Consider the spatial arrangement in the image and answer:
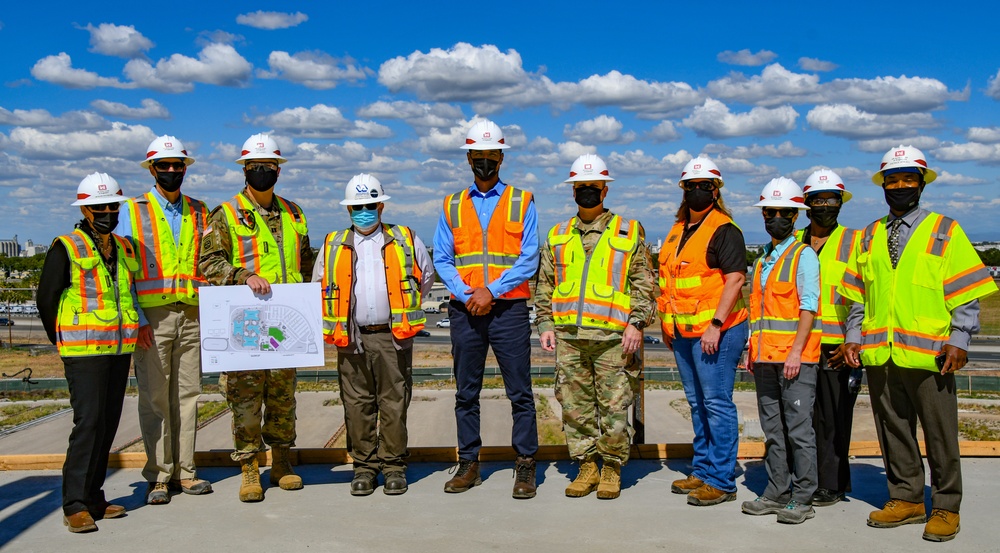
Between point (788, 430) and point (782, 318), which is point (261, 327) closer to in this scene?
point (782, 318)

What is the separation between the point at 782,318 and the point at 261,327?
392cm

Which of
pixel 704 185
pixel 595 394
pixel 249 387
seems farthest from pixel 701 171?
pixel 249 387

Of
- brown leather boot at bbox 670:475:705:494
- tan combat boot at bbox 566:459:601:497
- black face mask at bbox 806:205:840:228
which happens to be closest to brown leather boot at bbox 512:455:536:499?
tan combat boot at bbox 566:459:601:497

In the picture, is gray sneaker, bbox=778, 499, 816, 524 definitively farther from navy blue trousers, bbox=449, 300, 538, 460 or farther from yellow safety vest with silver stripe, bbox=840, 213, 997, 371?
navy blue trousers, bbox=449, 300, 538, 460

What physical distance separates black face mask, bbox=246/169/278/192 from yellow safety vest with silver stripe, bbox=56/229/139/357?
1.19m

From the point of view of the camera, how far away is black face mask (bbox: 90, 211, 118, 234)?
5.84 metres

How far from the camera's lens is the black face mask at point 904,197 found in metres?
5.61

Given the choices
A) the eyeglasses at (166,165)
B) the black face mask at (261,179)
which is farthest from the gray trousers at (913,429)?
the eyeglasses at (166,165)

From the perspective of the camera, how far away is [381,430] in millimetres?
6602

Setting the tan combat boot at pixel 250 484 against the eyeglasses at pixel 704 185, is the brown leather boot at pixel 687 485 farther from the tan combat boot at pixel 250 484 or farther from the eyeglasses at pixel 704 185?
the tan combat boot at pixel 250 484

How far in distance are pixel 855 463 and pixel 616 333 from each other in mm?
2818

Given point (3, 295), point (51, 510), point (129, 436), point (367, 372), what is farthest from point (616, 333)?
point (3, 295)

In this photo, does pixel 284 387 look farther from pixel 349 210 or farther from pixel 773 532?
pixel 773 532

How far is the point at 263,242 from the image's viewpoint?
644 centimetres
